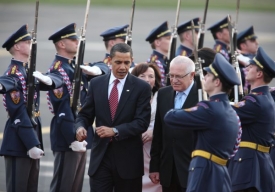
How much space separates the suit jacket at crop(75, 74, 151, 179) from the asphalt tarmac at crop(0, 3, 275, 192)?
283 inches

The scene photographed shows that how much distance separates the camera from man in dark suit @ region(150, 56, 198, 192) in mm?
8562

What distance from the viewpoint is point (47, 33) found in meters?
24.2

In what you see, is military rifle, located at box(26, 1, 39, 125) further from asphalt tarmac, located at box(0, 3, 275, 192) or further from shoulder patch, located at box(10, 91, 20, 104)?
asphalt tarmac, located at box(0, 3, 275, 192)

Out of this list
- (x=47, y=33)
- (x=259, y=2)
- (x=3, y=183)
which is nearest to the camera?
(x=3, y=183)

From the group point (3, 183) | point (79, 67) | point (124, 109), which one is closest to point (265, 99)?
point (124, 109)

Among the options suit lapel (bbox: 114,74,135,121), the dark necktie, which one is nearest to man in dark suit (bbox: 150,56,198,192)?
suit lapel (bbox: 114,74,135,121)

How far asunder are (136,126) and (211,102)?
100cm

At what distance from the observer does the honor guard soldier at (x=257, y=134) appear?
341 inches

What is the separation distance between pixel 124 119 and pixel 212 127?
1129mm

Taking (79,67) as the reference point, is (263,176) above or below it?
below

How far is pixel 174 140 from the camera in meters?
8.64

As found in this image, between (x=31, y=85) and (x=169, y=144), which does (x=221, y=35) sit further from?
(x=169, y=144)

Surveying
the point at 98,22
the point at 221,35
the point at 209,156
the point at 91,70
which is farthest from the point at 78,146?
the point at 98,22

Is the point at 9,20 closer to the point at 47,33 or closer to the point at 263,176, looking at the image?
the point at 47,33
